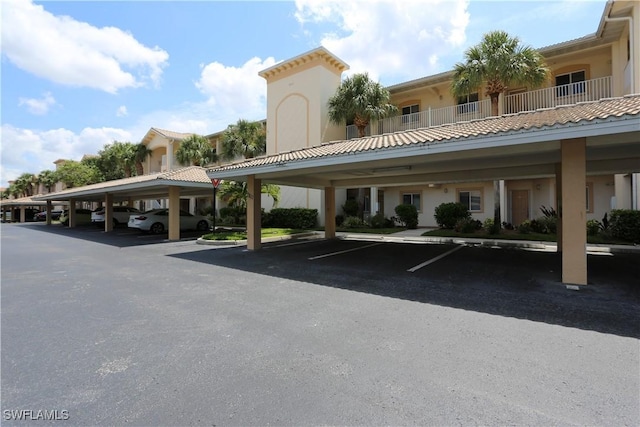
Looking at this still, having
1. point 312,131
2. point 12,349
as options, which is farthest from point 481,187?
point 12,349

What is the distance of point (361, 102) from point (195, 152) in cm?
1621

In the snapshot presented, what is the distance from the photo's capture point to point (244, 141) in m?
25.2

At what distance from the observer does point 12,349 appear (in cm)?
376

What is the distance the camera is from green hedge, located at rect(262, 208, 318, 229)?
2056 centimetres

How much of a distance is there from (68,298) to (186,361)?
162 inches

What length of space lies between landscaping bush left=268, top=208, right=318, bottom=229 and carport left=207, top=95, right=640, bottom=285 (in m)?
8.15

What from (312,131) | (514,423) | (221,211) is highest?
(312,131)

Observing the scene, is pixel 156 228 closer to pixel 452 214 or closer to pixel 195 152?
pixel 195 152

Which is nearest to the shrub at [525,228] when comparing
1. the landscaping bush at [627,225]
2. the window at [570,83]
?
the landscaping bush at [627,225]

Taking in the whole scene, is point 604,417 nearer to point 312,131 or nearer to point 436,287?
point 436,287

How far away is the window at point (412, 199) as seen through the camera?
22.5 meters

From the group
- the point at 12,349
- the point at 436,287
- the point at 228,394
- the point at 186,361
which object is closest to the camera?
the point at 228,394

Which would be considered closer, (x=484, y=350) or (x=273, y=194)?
(x=484, y=350)

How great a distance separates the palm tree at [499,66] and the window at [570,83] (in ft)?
6.61
